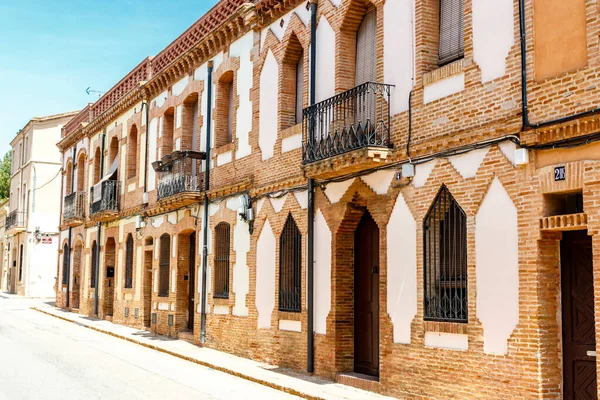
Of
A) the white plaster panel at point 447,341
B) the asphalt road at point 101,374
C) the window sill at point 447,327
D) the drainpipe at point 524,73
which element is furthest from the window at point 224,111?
the drainpipe at point 524,73

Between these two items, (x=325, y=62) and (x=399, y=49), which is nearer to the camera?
(x=399, y=49)

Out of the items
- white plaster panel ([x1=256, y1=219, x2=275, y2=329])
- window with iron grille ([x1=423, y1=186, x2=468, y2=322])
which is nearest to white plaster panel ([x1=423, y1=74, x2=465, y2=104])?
window with iron grille ([x1=423, y1=186, x2=468, y2=322])

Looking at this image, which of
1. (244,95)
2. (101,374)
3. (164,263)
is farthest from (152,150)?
(101,374)

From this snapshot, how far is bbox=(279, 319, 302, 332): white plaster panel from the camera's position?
13.9 meters

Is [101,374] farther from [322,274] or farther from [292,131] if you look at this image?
[292,131]

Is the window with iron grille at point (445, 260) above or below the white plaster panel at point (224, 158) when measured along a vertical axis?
below

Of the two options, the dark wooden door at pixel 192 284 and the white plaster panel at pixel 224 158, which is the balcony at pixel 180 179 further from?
the dark wooden door at pixel 192 284

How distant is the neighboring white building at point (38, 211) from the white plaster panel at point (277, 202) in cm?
3035

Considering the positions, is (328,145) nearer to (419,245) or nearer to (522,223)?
(419,245)

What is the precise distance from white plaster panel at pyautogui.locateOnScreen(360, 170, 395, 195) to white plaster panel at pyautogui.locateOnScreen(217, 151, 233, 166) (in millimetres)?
6019

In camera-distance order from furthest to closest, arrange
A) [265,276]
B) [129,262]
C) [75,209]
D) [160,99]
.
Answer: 1. [75,209]
2. [129,262]
3. [160,99]
4. [265,276]

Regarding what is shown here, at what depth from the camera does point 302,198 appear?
555 inches

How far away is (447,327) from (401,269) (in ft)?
4.49

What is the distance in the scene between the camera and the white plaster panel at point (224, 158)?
57.3 feet
